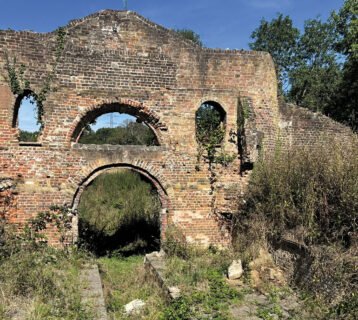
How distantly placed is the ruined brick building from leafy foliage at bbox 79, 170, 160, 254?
6.49 ft

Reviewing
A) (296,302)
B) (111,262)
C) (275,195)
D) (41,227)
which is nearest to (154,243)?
(111,262)

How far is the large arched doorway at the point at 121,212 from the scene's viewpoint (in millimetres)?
10211

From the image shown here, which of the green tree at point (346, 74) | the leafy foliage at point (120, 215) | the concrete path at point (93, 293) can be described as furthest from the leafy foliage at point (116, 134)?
the concrete path at point (93, 293)

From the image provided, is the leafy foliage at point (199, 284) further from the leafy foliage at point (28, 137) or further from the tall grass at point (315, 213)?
the leafy foliage at point (28, 137)

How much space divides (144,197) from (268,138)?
7.90 metres

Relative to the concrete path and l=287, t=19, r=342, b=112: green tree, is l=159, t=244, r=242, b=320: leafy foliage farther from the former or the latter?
l=287, t=19, r=342, b=112: green tree

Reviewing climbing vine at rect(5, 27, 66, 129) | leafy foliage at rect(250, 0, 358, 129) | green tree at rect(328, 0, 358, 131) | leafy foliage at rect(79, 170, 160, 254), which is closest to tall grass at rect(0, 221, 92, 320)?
leafy foliage at rect(79, 170, 160, 254)

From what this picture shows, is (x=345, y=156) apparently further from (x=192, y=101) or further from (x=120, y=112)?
(x=120, y=112)

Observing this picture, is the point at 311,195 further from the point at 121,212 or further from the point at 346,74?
the point at 346,74

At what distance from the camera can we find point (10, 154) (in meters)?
9.23

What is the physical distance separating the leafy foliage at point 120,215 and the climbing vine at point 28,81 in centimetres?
381

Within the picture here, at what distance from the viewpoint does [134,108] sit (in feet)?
33.6

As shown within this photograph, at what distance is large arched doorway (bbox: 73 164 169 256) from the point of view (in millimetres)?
10211

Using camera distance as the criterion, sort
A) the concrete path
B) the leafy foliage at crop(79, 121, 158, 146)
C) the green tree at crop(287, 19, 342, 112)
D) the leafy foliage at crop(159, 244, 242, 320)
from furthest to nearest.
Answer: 1. the leafy foliage at crop(79, 121, 158, 146)
2. the green tree at crop(287, 19, 342, 112)
3. the leafy foliage at crop(159, 244, 242, 320)
4. the concrete path
